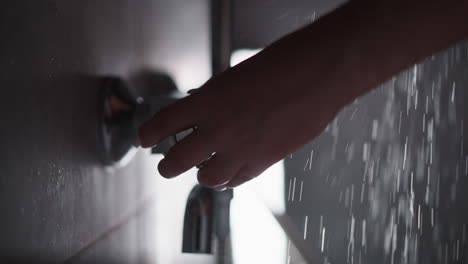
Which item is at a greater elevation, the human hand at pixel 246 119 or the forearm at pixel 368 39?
the forearm at pixel 368 39

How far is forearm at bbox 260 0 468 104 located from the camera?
0.28 metres

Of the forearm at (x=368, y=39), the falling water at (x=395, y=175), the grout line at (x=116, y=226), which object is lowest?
the grout line at (x=116, y=226)

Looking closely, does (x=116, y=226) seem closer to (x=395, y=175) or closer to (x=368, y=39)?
(x=368, y=39)

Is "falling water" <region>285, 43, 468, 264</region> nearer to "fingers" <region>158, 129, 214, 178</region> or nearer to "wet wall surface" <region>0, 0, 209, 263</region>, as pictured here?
"wet wall surface" <region>0, 0, 209, 263</region>

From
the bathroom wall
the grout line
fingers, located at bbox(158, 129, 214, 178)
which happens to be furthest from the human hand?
the bathroom wall

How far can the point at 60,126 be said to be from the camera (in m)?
0.31

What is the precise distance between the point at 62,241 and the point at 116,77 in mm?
136

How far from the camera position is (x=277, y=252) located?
0.92 metres

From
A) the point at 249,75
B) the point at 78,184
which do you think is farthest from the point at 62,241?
the point at 249,75

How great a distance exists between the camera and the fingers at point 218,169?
284mm

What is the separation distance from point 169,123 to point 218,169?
4cm

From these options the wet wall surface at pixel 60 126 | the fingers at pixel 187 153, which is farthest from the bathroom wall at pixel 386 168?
the fingers at pixel 187 153

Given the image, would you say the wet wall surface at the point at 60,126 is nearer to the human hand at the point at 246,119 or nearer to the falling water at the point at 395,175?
the human hand at the point at 246,119

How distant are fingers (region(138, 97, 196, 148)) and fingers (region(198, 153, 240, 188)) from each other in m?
0.02
